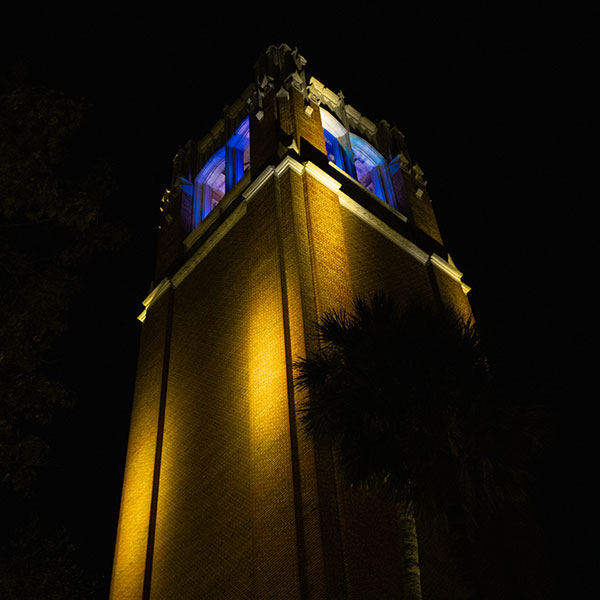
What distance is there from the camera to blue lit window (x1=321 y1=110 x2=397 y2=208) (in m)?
29.3

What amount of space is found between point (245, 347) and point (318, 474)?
5952mm

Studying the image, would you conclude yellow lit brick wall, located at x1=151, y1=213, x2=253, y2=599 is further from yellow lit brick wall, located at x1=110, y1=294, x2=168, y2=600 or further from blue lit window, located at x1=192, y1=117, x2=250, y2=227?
blue lit window, located at x1=192, y1=117, x2=250, y2=227

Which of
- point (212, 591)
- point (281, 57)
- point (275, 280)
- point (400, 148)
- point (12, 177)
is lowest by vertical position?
point (212, 591)

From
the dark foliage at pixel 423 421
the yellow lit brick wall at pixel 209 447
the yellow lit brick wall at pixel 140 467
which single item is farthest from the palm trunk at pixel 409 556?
the yellow lit brick wall at pixel 140 467

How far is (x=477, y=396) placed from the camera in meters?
12.4

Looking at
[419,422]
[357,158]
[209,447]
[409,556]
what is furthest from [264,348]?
[357,158]

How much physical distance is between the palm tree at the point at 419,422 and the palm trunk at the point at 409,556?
0.03 metres

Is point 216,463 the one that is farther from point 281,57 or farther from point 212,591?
point 281,57

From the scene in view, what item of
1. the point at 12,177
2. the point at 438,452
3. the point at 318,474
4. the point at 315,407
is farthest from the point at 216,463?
the point at 12,177

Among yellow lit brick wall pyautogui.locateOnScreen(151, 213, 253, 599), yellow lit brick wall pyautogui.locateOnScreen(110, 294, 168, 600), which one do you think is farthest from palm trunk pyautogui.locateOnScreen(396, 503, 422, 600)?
yellow lit brick wall pyautogui.locateOnScreen(110, 294, 168, 600)

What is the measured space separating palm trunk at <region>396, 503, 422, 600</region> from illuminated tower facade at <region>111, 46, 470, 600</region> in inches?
101

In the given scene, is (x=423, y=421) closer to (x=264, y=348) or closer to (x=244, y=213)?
(x=264, y=348)

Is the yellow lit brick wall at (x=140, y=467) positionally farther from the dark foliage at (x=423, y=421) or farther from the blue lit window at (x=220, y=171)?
the dark foliage at (x=423, y=421)

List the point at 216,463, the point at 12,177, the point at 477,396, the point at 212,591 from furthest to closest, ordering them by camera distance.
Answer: the point at 216,463, the point at 212,591, the point at 477,396, the point at 12,177
